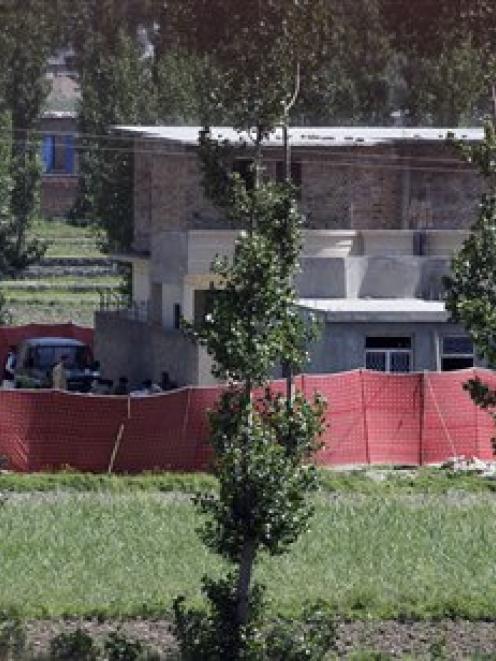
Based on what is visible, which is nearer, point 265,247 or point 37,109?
point 265,247

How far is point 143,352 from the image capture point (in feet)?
178

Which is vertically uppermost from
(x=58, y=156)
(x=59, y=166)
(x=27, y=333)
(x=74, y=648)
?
(x=58, y=156)

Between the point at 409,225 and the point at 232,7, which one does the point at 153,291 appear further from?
the point at 232,7

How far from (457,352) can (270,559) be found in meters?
15.8

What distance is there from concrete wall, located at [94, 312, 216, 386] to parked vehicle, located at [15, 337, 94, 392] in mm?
1537

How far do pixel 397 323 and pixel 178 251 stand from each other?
776 centimetres

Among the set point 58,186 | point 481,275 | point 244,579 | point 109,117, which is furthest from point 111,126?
point 244,579

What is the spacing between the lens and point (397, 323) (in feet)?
148

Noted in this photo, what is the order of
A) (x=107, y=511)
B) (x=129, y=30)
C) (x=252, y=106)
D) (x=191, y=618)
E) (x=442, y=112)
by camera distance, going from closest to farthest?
(x=191, y=618), (x=107, y=511), (x=252, y=106), (x=442, y=112), (x=129, y=30)

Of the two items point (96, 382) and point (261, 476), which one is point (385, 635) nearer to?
point (261, 476)

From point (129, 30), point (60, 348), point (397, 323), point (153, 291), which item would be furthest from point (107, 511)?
point (129, 30)

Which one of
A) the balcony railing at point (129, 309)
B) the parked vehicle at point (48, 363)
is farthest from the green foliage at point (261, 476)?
the balcony railing at point (129, 309)

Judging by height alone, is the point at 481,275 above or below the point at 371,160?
below

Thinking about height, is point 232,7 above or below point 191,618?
above
